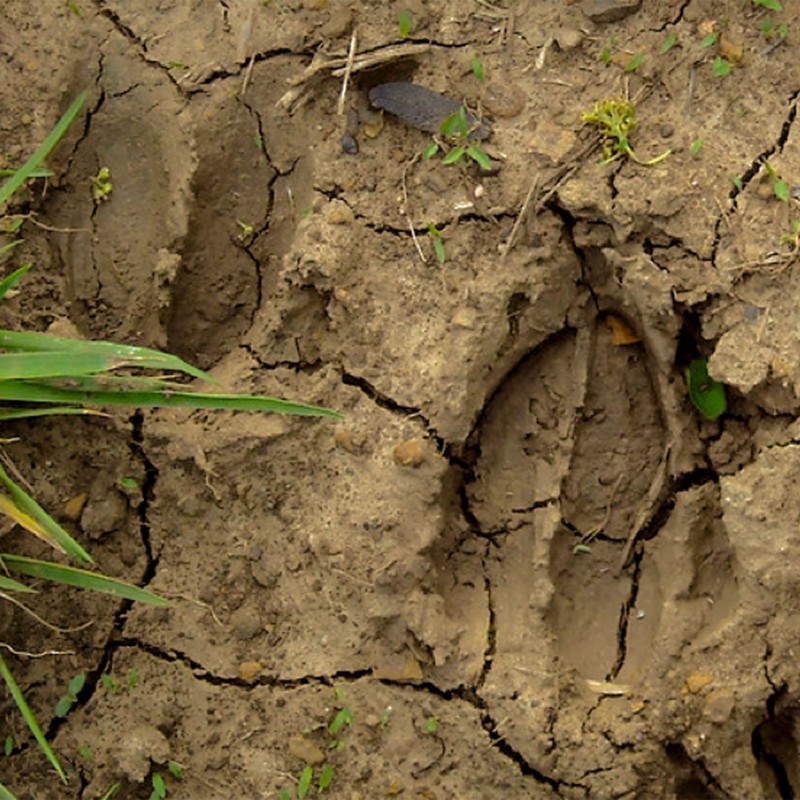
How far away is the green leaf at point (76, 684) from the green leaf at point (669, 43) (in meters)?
1.66

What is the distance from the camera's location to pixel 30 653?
2.66 m

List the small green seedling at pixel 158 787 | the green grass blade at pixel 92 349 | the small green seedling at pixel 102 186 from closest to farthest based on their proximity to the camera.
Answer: the green grass blade at pixel 92 349
the small green seedling at pixel 158 787
the small green seedling at pixel 102 186

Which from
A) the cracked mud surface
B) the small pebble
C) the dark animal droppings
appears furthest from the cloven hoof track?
the dark animal droppings

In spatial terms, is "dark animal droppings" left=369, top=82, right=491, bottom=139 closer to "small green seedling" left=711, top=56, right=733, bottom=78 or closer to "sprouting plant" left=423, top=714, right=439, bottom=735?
"small green seedling" left=711, top=56, right=733, bottom=78

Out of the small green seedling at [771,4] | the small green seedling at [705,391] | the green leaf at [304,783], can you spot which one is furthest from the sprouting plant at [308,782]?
the small green seedling at [771,4]

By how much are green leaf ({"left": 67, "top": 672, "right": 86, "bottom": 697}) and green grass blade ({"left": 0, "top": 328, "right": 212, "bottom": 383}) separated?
0.66 metres

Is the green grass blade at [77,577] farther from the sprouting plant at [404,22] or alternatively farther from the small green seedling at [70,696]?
the sprouting plant at [404,22]

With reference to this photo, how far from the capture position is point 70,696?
264 centimetres

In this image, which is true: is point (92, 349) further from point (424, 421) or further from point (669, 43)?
point (669, 43)

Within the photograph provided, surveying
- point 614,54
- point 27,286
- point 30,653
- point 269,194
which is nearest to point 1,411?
point 27,286

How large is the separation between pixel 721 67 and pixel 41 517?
152cm

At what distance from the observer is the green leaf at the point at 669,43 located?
2.58m

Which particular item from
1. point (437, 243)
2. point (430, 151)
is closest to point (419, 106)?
point (430, 151)

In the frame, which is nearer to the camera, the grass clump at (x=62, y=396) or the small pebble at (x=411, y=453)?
the grass clump at (x=62, y=396)
